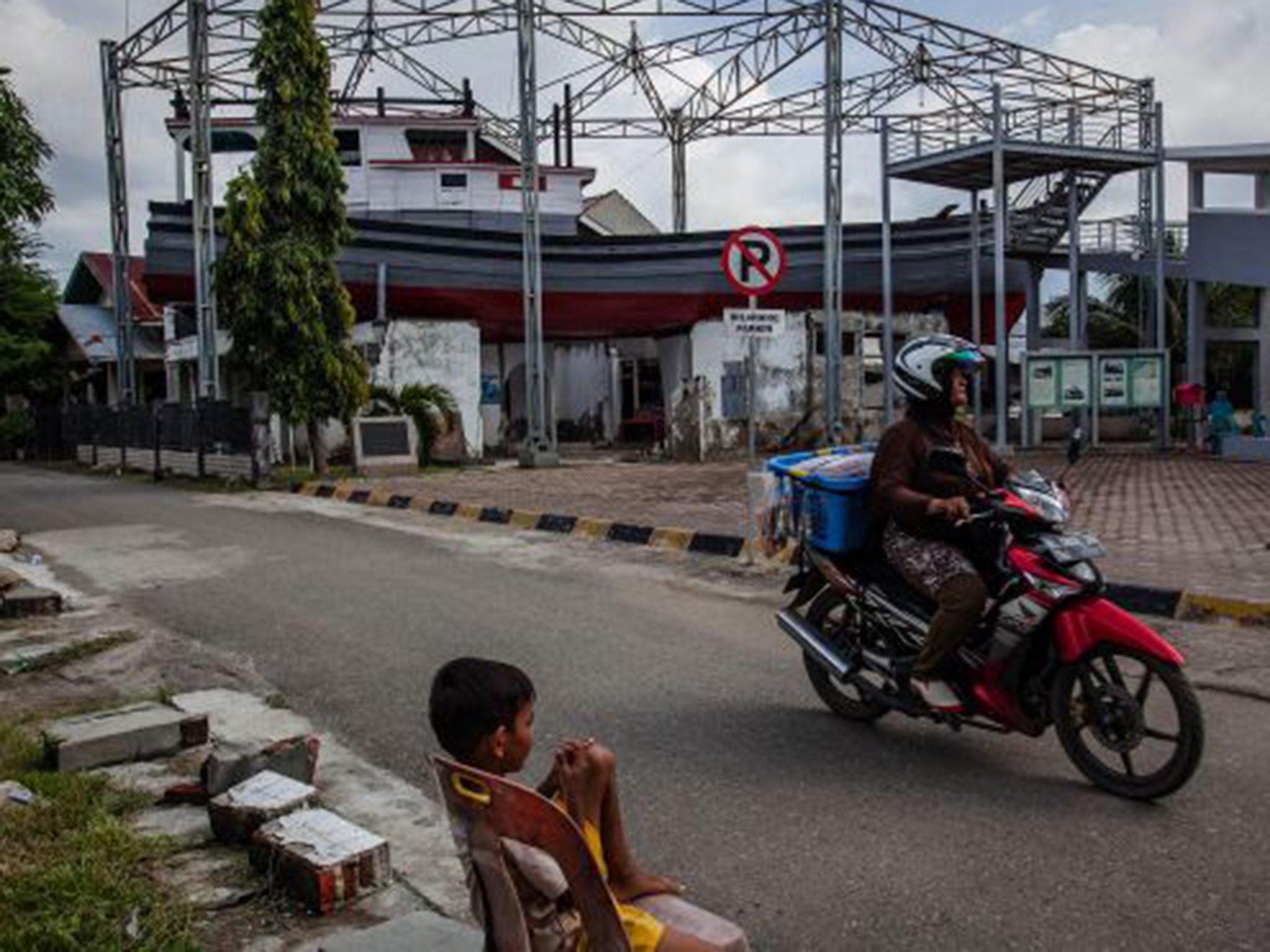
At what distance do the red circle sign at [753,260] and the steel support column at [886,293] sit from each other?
12.4 metres

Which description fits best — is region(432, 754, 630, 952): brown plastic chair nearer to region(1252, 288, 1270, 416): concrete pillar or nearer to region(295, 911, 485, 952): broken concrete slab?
region(295, 911, 485, 952): broken concrete slab

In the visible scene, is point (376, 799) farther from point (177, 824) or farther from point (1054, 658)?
point (1054, 658)

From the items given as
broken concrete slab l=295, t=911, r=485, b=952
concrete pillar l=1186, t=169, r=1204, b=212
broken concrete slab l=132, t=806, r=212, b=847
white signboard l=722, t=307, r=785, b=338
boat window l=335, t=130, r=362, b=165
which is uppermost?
boat window l=335, t=130, r=362, b=165

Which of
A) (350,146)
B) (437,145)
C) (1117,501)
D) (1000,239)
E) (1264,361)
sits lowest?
(1117,501)

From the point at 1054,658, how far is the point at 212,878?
2755 millimetres

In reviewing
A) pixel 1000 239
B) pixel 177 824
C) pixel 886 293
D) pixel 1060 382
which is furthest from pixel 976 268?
pixel 177 824

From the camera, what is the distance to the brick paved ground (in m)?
8.34

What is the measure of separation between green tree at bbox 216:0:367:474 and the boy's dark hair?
1740 cm

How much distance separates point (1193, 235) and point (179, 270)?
1886 cm

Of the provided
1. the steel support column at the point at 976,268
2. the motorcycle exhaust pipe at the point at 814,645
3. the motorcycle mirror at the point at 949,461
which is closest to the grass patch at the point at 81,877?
the motorcycle exhaust pipe at the point at 814,645

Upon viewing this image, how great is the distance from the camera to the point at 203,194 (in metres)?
20.2

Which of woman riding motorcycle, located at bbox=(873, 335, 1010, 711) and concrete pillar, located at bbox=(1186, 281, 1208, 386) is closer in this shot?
woman riding motorcycle, located at bbox=(873, 335, 1010, 711)

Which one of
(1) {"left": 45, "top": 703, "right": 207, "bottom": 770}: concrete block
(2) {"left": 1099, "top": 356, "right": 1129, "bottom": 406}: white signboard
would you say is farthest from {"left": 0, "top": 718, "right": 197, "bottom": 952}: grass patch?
(2) {"left": 1099, "top": 356, "right": 1129, "bottom": 406}: white signboard

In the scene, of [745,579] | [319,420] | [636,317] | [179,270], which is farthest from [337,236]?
[745,579]
